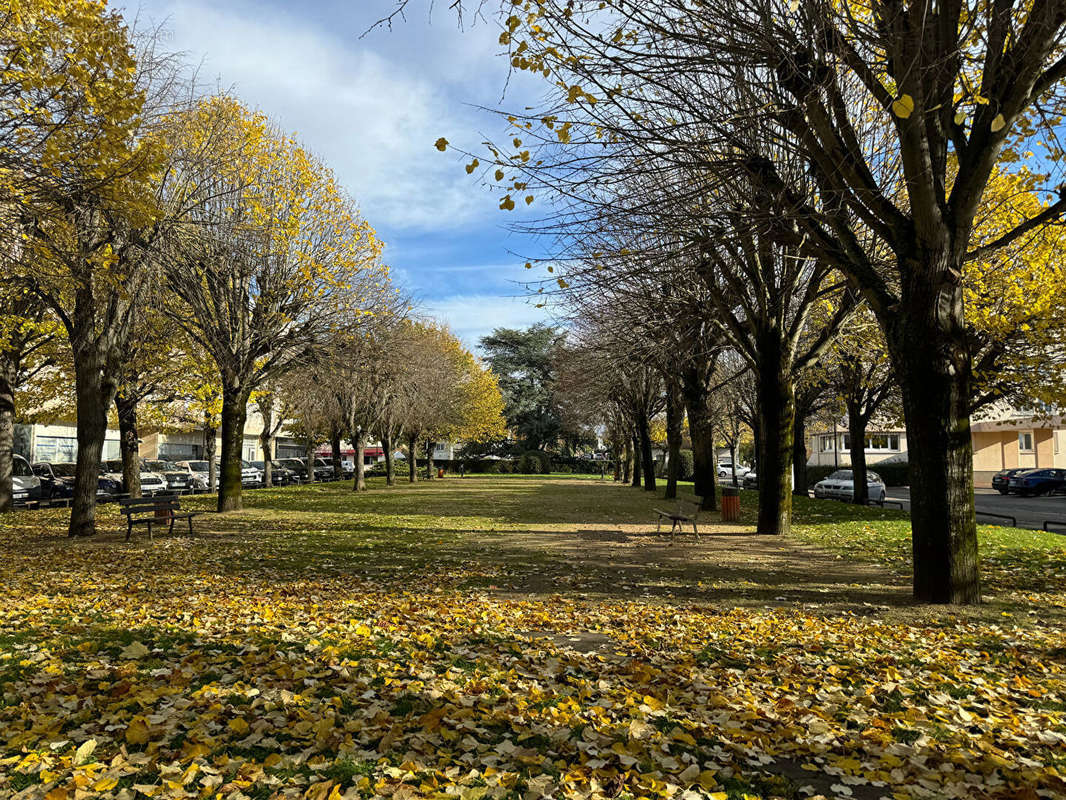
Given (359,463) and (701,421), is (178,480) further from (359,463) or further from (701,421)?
(701,421)

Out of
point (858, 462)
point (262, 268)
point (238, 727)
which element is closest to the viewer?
point (238, 727)

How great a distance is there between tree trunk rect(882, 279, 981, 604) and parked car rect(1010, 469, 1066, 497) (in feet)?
115

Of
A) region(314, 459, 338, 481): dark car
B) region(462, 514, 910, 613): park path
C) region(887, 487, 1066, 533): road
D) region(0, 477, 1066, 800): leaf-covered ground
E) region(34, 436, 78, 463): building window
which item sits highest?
region(34, 436, 78, 463): building window

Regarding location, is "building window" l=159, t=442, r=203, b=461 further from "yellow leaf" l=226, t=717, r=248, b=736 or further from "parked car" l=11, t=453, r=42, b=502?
"yellow leaf" l=226, t=717, r=248, b=736

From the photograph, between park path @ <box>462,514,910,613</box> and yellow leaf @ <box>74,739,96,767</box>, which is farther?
park path @ <box>462,514,910,613</box>

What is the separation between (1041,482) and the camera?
34.7m

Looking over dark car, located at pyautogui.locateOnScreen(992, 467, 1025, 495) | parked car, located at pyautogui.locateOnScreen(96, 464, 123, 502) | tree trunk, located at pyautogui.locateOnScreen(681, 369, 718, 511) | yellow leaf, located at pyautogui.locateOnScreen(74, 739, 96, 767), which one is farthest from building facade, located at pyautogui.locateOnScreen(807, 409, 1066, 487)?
yellow leaf, located at pyautogui.locateOnScreen(74, 739, 96, 767)

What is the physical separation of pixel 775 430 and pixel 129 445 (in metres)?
19.2

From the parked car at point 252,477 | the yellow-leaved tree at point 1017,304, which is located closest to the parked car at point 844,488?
the yellow-leaved tree at point 1017,304

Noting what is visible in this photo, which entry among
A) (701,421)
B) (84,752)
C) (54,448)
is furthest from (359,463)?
(84,752)

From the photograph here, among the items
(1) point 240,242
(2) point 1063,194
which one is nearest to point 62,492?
(1) point 240,242

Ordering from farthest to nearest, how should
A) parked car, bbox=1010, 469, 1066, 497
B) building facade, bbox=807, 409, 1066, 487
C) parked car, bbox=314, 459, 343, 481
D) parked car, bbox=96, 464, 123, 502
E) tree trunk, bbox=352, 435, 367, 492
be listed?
1. parked car, bbox=314, 459, 343, 481
2. building facade, bbox=807, 409, 1066, 487
3. parked car, bbox=1010, 469, 1066, 497
4. tree trunk, bbox=352, 435, 367, 492
5. parked car, bbox=96, 464, 123, 502

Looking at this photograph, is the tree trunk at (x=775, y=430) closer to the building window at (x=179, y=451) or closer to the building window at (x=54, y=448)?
the building window at (x=54, y=448)

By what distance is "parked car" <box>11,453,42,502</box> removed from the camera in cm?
2278
